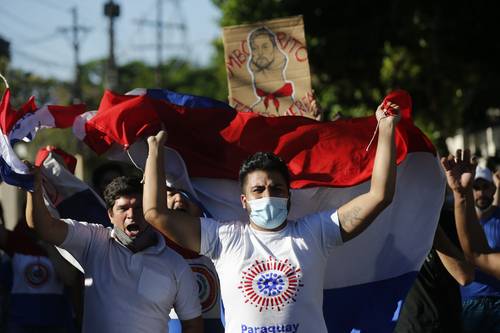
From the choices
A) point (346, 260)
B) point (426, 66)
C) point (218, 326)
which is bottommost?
point (218, 326)

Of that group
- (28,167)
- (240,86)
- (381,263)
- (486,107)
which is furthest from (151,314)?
(486,107)

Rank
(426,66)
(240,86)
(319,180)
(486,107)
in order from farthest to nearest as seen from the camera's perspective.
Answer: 1. (486,107)
2. (426,66)
3. (240,86)
4. (319,180)

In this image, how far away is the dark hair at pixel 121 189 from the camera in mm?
5113

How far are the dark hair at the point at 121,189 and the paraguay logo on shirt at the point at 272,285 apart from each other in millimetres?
941

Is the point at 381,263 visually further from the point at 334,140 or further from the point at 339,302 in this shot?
the point at 334,140

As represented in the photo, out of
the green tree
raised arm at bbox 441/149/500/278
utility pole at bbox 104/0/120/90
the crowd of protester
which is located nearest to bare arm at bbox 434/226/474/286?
the crowd of protester

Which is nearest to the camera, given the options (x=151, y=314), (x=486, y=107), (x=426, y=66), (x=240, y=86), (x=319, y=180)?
(x=151, y=314)

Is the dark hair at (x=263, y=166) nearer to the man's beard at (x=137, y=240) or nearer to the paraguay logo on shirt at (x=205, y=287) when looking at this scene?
the man's beard at (x=137, y=240)

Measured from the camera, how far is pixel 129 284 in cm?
499

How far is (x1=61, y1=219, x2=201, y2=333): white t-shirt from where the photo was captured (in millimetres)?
4945

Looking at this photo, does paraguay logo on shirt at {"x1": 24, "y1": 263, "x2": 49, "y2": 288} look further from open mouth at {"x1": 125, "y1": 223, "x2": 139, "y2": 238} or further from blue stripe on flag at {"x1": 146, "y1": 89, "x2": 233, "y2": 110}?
open mouth at {"x1": 125, "y1": 223, "x2": 139, "y2": 238}

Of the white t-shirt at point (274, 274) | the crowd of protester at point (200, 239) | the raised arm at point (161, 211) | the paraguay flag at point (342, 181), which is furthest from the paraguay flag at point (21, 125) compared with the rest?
the white t-shirt at point (274, 274)

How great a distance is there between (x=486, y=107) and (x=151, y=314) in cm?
2059

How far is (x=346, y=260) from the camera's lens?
18.3 feet
